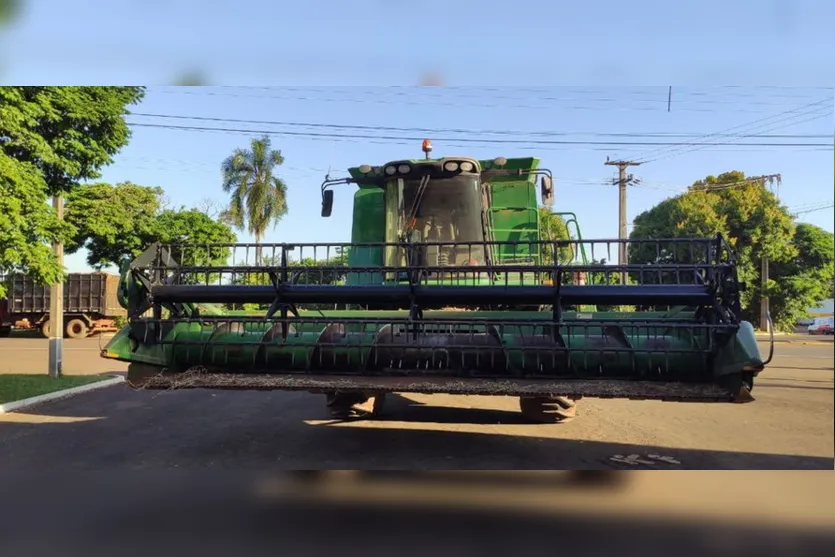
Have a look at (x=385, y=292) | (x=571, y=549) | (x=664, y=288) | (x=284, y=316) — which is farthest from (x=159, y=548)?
(x=664, y=288)

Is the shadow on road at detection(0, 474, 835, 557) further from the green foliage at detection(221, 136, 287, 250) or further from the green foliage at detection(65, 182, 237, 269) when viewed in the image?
the green foliage at detection(221, 136, 287, 250)

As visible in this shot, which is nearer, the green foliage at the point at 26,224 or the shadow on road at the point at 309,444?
the shadow on road at the point at 309,444

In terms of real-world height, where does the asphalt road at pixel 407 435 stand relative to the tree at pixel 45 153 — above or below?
below

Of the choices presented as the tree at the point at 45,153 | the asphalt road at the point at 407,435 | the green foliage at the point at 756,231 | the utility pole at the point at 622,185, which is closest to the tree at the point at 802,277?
the green foliage at the point at 756,231

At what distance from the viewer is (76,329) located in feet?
71.9

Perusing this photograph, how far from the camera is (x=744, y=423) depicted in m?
6.98

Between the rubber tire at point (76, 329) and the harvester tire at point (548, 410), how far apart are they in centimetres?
2090

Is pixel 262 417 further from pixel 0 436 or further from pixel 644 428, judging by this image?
pixel 644 428

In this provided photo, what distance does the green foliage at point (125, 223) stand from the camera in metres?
11.5

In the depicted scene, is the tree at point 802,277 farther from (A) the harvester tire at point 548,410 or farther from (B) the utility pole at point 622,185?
(A) the harvester tire at point 548,410

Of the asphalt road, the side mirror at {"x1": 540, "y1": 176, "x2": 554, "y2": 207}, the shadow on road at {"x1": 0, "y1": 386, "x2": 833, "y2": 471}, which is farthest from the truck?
the side mirror at {"x1": 540, "y1": 176, "x2": 554, "y2": 207}

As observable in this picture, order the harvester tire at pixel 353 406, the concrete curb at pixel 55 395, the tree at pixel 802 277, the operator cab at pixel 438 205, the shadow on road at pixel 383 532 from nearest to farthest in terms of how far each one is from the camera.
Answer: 1. the shadow on road at pixel 383 532
2. the operator cab at pixel 438 205
3. the harvester tire at pixel 353 406
4. the concrete curb at pixel 55 395
5. the tree at pixel 802 277

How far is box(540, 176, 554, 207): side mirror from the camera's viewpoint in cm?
604

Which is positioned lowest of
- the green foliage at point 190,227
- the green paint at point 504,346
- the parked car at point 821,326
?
the parked car at point 821,326
